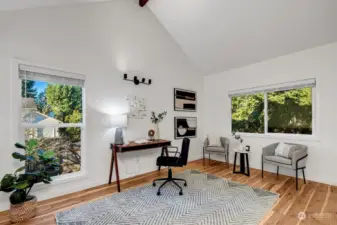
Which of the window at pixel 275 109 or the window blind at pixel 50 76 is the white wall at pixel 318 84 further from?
the window blind at pixel 50 76

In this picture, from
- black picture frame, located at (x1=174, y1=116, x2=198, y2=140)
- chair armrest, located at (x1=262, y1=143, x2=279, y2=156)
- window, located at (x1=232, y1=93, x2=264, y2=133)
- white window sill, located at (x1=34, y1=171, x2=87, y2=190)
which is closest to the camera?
white window sill, located at (x1=34, y1=171, x2=87, y2=190)

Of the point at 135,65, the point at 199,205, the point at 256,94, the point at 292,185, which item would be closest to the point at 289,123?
the point at 256,94

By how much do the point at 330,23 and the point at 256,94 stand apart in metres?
1.89


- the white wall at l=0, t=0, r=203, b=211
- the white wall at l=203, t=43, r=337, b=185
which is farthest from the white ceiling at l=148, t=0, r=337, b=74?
the white wall at l=0, t=0, r=203, b=211

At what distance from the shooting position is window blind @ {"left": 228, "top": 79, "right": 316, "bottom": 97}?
3.63 meters

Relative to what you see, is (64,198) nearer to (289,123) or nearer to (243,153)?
(243,153)

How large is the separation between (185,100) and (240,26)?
220 cm

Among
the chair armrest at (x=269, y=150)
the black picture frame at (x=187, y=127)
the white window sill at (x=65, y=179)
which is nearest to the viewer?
the white window sill at (x=65, y=179)

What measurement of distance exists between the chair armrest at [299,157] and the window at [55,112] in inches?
151

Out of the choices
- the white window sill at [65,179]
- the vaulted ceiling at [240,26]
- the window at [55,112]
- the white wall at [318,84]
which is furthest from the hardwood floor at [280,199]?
the vaulted ceiling at [240,26]

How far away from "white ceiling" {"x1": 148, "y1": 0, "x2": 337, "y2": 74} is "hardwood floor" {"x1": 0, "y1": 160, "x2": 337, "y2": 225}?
8.84ft

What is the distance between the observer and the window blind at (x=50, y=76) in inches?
103

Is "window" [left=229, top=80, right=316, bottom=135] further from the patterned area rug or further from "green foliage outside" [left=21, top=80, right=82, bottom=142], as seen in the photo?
"green foliage outside" [left=21, top=80, right=82, bottom=142]

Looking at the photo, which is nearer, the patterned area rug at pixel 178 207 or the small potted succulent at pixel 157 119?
the patterned area rug at pixel 178 207
